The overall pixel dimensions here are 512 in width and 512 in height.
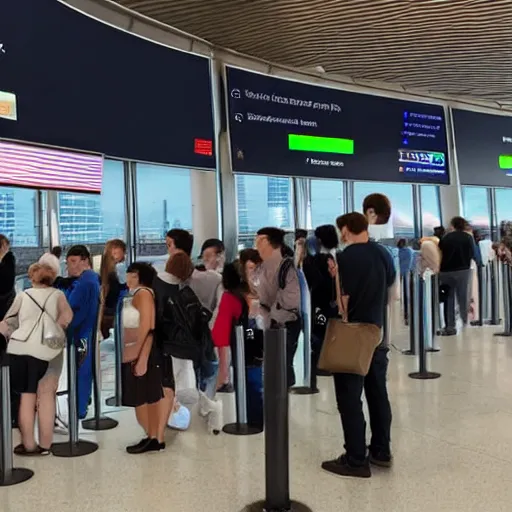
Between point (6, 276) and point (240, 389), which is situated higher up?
point (6, 276)

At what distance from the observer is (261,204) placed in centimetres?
1014

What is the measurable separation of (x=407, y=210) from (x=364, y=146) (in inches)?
147

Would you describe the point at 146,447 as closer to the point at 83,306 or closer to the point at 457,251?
the point at 83,306

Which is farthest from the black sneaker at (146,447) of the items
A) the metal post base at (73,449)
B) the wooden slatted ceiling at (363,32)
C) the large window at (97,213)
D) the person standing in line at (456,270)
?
the person standing in line at (456,270)

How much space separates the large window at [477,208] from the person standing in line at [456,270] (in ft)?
19.0

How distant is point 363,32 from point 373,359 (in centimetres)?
591

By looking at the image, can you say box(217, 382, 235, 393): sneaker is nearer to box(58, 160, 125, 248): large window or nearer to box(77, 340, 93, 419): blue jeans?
box(77, 340, 93, 419): blue jeans

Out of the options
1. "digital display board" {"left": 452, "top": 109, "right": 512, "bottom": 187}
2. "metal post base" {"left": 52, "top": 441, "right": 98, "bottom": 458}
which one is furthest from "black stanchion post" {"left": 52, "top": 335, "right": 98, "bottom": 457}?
"digital display board" {"left": 452, "top": 109, "right": 512, "bottom": 187}

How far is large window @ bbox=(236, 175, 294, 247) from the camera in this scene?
9.65 m

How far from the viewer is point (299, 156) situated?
29.2 feet

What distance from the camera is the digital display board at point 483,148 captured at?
1166 centimetres

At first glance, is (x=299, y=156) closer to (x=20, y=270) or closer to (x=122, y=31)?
(x=122, y=31)

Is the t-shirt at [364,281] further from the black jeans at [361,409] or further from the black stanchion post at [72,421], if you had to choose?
the black stanchion post at [72,421]

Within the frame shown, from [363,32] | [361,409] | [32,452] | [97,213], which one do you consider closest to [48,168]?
[97,213]
